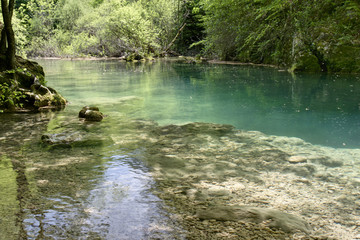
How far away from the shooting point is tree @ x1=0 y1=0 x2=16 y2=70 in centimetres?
956

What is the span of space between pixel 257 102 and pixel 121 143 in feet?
21.7

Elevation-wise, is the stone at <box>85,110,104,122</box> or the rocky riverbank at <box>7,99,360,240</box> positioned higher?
the stone at <box>85,110,104,122</box>

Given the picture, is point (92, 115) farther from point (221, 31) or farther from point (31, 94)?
point (221, 31)

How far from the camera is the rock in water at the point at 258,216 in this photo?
3.38 meters

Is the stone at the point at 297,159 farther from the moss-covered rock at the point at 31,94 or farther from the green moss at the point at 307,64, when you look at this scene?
the green moss at the point at 307,64

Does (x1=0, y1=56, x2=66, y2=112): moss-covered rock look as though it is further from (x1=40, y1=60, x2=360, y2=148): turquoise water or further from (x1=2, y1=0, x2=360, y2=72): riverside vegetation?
(x1=2, y1=0, x2=360, y2=72): riverside vegetation

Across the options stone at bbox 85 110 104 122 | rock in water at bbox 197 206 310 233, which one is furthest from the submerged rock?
rock in water at bbox 197 206 310 233

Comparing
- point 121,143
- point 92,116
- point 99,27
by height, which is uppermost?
point 99,27

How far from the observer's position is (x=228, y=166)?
210 inches

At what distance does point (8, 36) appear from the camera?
1001 centimetres

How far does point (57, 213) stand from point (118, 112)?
651 cm

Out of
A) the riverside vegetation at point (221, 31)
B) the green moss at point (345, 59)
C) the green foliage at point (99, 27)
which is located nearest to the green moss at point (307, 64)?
the riverside vegetation at point (221, 31)

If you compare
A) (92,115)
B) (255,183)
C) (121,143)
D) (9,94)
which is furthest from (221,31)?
(255,183)

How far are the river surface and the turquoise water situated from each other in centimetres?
3
